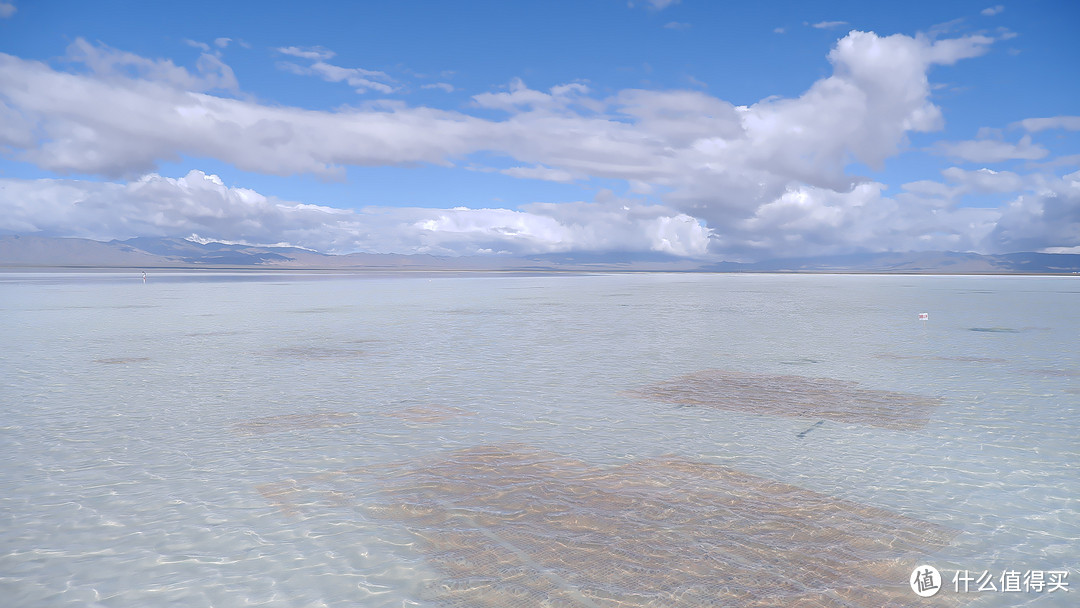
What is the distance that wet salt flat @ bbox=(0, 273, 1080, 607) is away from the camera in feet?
19.8

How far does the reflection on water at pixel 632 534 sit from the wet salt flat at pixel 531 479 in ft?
0.10

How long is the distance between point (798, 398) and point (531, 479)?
7.64 meters

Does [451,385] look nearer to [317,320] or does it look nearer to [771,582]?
[771,582]

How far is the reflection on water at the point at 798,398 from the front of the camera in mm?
12180

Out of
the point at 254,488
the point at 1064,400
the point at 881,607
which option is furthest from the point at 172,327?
the point at 1064,400

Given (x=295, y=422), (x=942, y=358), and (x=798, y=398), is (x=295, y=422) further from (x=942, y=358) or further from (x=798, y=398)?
(x=942, y=358)

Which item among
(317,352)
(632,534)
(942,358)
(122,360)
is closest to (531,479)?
(632,534)

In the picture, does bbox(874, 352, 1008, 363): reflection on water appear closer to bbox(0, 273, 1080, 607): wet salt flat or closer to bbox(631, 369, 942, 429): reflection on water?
bbox(0, 273, 1080, 607): wet salt flat

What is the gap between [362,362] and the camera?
18141 millimetres

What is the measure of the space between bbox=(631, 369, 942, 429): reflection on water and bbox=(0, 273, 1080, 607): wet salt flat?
11 centimetres

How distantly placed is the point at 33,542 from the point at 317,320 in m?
24.7

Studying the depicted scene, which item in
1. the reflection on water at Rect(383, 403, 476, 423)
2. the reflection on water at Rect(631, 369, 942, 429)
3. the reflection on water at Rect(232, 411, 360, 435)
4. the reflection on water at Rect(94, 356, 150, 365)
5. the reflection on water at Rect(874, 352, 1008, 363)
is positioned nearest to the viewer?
the reflection on water at Rect(232, 411, 360, 435)

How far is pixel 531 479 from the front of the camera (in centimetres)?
870

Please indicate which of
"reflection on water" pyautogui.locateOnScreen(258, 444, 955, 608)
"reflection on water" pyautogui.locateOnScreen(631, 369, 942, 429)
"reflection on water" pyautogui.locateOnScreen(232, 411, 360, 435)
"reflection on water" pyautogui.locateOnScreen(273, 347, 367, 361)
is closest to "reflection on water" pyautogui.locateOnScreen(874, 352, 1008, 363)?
"reflection on water" pyautogui.locateOnScreen(631, 369, 942, 429)
